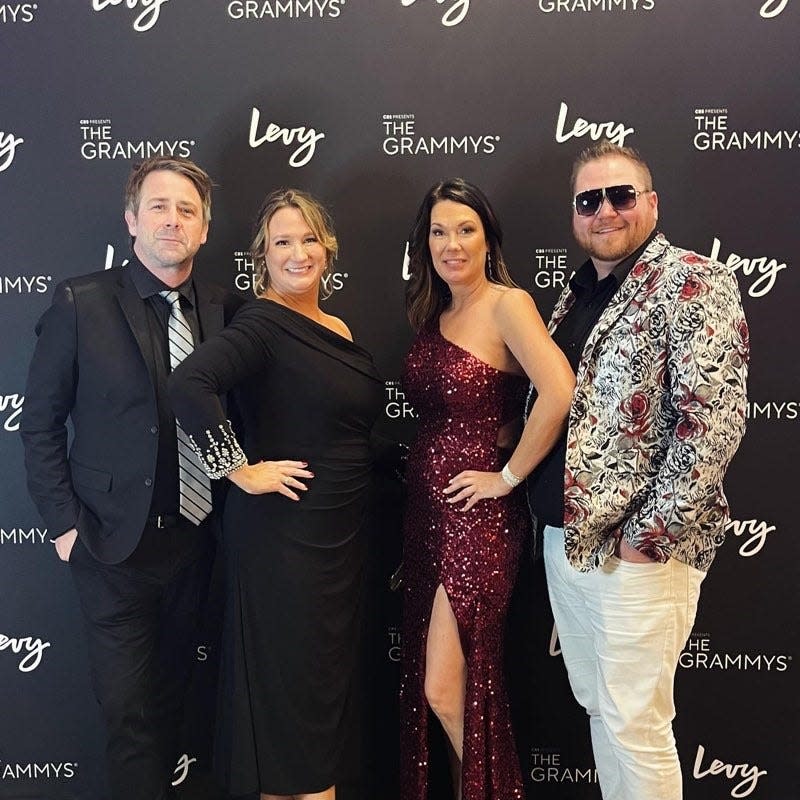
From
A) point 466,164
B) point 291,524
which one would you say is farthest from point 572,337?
point 291,524

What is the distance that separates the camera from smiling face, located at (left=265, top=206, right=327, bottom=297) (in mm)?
2115

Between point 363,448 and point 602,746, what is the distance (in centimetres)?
112

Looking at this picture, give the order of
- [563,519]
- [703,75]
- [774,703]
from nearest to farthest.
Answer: [563,519] < [703,75] < [774,703]

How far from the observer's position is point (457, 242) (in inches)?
85.1

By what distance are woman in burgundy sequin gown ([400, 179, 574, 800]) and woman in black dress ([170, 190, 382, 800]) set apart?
0.21 metres

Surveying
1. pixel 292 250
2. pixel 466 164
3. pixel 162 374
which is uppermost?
pixel 466 164

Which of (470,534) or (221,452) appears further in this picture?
(470,534)

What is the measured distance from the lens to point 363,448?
221 centimetres

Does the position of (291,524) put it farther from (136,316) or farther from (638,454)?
(638,454)

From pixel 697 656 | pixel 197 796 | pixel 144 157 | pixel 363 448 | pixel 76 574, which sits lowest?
pixel 197 796

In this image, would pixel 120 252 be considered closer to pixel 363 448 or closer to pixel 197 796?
pixel 363 448

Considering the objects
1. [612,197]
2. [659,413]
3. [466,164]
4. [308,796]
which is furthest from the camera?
[466,164]

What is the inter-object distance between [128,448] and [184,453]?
0.16 m

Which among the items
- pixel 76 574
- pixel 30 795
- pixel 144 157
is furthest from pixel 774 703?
pixel 144 157
